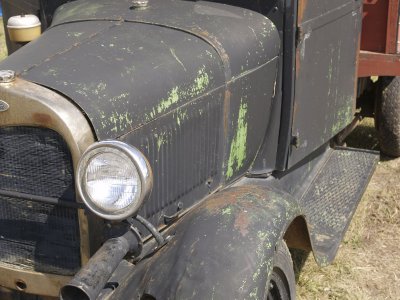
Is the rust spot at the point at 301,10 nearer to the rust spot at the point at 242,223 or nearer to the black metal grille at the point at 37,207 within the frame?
the rust spot at the point at 242,223

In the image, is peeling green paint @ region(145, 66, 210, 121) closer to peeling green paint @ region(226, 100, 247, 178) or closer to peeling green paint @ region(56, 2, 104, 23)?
peeling green paint @ region(226, 100, 247, 178)

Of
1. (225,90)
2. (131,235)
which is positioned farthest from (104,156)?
(225,90)

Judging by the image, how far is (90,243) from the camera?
97.0 inches

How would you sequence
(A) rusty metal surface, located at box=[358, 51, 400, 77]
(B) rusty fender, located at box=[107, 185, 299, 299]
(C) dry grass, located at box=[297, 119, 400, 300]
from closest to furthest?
(B) rusty fender, located at box=[107, 185, 299, 299]
(C) dry grass, located at box=[297, 119, 400, 300]
(A) rusty metal surface, located at box=[358, 51, 400, 77]

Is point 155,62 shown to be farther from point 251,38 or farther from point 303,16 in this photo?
point 303,16

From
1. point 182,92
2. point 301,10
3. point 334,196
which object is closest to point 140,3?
point 182,92

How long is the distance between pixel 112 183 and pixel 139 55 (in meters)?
0.70

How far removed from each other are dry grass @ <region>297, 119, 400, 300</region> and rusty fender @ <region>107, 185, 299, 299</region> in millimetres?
1225

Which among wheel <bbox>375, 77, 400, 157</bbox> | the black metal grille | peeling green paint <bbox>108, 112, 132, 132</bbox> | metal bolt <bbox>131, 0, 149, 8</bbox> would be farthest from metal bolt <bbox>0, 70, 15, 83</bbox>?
wheel <bbox>375, 77, 400, 157</bbox>

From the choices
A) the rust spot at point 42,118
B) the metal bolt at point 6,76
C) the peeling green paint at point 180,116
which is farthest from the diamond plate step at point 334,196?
the metal bolt at point 6,76

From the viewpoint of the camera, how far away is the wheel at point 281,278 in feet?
8.64

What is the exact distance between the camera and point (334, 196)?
3957 mm

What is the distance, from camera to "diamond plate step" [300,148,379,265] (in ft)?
11.2

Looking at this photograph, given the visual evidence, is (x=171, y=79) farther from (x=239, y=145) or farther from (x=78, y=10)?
(x=78, y=10)
